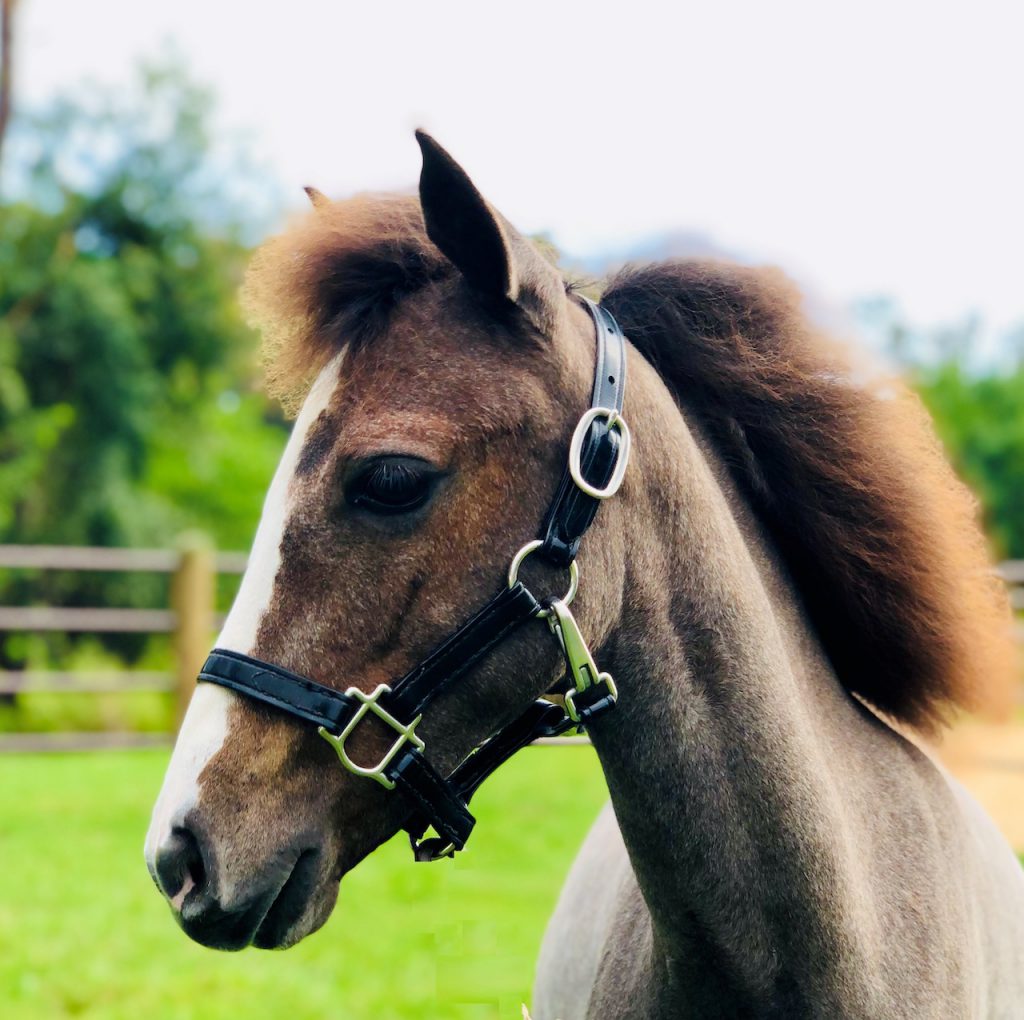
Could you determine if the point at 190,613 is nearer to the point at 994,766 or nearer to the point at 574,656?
the point at 994,766

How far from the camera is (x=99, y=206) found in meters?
21.0

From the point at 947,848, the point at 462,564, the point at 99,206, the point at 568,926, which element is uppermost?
the point at 462,564

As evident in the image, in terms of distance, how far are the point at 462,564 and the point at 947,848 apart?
1.07 m

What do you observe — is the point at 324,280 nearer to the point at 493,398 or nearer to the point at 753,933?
the point at 493,398

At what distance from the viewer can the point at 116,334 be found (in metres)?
19.1

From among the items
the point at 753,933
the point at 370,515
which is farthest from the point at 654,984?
the point at 370,515

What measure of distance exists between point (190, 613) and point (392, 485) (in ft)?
27.6

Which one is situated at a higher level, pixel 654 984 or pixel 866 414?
pixel 866 414

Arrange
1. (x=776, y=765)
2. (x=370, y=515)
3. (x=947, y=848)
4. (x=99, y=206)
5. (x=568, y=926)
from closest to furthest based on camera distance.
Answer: (x=370, y=515) → (x=776, y=765) → (x=947, y=848) → (x=568, y=926) → (x=99, y=206)

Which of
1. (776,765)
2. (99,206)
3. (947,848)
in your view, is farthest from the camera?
(99,206)

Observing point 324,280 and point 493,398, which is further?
point 324,280

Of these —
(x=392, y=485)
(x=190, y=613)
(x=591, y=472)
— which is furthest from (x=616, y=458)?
(x=190, y=613)

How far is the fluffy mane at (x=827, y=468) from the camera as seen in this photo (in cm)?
211

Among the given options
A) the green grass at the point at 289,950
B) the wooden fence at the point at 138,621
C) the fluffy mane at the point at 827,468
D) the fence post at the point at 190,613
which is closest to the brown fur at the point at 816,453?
the fluffy mane at the point at 827,468
